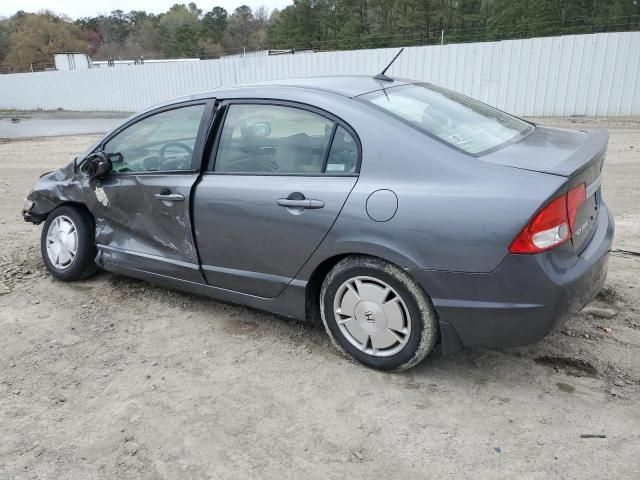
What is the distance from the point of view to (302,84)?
348cm

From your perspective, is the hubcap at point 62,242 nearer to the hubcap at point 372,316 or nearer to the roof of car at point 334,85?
the roof of car at point 334,85

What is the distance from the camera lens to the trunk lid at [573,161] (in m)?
2.70

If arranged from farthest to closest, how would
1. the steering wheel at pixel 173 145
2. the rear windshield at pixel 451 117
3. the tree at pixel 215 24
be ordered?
the tree at pixel 215 24 < the steering wheel at pixel 173 145 < the rear windshield at pixel 451 117

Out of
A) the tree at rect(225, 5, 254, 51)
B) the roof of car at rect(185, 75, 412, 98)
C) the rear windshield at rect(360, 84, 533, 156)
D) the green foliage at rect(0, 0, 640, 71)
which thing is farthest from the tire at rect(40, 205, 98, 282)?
the tree at rect(225, 5, 254, 51)

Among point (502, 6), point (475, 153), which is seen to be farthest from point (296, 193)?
point (502, 6)

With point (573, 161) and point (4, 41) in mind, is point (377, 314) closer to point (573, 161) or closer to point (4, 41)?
point (573, 161)

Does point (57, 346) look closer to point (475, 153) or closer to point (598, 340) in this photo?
point (475, 153)

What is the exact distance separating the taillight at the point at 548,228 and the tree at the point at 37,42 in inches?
3152

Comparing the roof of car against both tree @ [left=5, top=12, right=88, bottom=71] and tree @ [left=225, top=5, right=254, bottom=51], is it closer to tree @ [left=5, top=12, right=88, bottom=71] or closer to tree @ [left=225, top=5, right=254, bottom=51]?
tree @ [left=225, top=5, right=254, bottom=51]

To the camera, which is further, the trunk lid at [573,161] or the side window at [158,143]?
the side window at [158,143]

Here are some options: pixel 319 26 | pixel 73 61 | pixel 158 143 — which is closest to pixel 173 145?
pixel 158 143

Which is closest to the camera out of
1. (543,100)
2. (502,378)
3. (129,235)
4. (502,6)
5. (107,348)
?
(502,378)

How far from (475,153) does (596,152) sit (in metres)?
0.66

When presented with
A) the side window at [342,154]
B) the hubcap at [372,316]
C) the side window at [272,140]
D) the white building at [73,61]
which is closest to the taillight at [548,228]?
the hubcap at [372,316]
